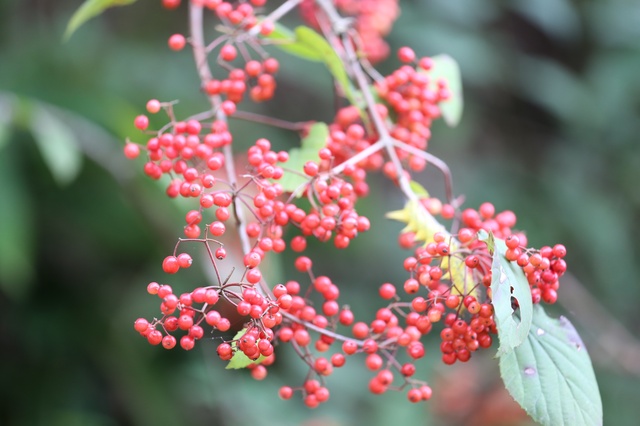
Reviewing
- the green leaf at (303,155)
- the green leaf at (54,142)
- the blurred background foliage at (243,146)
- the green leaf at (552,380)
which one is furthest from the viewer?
the blurred background foliage at (243,146)

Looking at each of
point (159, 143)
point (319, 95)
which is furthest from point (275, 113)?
point (159, 143)

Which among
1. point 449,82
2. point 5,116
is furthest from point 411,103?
point 5,116

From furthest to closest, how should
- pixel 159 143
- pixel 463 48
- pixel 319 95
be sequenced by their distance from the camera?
1. pixel 319 95
2. pixel 463 48
3. pixel 159 143

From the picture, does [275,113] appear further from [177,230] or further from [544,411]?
[544,411]

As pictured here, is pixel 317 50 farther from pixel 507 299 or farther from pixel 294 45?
pixel 507 299

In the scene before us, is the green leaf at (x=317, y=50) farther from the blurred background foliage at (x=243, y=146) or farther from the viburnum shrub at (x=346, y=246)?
the blurred background foliage at (x=243, y=146)

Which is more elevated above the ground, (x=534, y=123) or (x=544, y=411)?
(x=534, y=123)

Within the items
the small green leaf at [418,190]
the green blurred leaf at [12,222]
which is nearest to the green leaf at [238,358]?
the small green leaf at [418,190]

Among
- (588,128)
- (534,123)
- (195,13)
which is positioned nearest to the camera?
(195,13)
